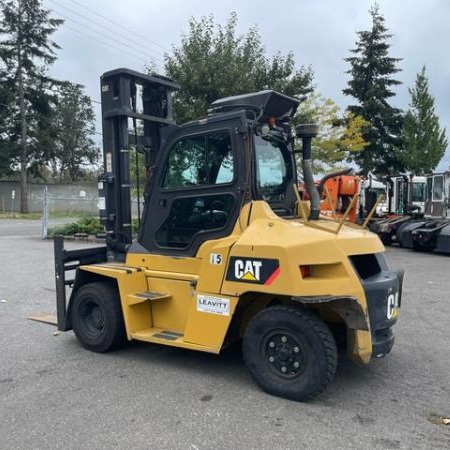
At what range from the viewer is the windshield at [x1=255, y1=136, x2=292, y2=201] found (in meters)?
5.01

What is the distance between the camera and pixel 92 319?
19.0 feet

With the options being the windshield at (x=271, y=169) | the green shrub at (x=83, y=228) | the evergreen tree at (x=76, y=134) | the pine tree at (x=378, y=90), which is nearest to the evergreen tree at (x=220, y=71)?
the green shrub at (x=83, y=228)

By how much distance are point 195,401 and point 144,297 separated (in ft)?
4.12

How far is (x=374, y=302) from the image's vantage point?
14.8 feet

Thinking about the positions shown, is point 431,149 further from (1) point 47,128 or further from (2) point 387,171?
(1) point 47,128

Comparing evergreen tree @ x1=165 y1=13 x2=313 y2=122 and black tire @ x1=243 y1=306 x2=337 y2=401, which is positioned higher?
evergreen tree @ x1=165 y1=13 x2=313 y2=122

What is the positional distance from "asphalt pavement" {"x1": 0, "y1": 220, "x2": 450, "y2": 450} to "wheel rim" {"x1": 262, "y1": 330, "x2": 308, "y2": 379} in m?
0.25

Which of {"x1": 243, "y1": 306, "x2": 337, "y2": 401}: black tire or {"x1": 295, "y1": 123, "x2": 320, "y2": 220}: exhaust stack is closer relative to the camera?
{"x1": 243, "y1": 306, "x2": 337, "y2": 401}: black tire

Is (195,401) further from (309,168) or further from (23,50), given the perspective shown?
(23,50)

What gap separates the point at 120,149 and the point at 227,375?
2740mm

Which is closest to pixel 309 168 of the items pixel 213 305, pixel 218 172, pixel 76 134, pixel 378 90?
pixel 218 172

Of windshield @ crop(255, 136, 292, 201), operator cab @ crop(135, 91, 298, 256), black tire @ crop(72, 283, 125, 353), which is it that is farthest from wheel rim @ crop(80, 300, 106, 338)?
windshield @ crop(255, 136, 292, 201)

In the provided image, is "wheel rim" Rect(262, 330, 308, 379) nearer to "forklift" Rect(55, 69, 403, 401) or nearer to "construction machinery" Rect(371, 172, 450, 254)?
"forklift" Rect(55, 69, 403, 401)

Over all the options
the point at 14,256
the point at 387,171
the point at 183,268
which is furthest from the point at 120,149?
the point at 387,171
